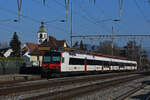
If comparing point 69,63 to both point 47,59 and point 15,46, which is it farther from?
point 15,46

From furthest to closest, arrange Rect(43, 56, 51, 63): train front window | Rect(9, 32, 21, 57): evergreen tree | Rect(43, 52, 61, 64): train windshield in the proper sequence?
1. Rect(9, 32, 21, 57): evergreen tree
2. Rect(43, 56, 51, 63): train front window
3. Rect(43, 52, 61, 64): train windshield

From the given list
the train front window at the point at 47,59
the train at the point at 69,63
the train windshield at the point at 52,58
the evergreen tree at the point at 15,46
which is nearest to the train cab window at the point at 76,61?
the train at the point at 69,63

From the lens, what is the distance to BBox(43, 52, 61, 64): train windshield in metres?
25.3

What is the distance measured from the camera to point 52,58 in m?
25.5

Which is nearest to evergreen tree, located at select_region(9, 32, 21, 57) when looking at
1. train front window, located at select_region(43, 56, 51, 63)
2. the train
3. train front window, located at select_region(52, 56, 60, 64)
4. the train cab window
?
the train

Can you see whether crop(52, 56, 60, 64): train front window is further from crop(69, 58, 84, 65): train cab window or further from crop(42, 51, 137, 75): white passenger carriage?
crop(69, 58, 84, 65): train cab window

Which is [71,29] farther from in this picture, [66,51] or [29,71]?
[66,51]

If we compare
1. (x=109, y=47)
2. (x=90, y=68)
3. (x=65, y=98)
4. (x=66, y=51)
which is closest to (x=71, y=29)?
(x=90, y=68)

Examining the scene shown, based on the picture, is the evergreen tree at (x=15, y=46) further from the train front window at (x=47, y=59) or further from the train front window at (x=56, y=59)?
the train front window at (x=56, y=59)

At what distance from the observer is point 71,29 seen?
39.7m

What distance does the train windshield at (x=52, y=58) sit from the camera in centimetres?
2528

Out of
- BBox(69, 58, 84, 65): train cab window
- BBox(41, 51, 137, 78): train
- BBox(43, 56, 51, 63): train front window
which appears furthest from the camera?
BBox(69, 58, 84, 65): train cab window

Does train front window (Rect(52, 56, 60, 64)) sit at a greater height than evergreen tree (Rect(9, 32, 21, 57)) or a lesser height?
lesser

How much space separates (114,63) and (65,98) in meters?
32.9
